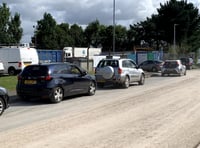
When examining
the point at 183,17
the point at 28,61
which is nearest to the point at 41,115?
the point at 28,61

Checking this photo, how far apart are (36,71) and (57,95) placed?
1.24 meters

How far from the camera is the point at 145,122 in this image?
36.3 feet

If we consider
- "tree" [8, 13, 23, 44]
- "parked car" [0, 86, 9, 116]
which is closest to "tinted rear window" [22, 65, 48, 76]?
"parked car" [0, 86, 9, 116]

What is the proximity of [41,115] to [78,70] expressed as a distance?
5612 mm

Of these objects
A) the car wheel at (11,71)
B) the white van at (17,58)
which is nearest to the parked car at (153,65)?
the white van at (17,58)

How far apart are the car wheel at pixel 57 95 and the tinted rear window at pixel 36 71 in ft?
2.47

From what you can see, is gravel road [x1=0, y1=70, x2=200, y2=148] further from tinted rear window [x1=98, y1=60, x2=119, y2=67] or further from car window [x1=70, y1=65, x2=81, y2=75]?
tinted rear window [x1=98, y1=60, x2=119, y2=67]

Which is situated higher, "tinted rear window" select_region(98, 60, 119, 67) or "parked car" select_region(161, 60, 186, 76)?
"tinted rear window" select_region(98, 60, 119, 67)

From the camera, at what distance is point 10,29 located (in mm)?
67250

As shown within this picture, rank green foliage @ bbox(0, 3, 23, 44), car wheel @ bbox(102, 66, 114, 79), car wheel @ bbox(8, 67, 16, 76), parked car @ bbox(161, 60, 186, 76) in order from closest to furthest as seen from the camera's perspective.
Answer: car wheel @ bbox(102, 66, 114, 79) < car wheel @ bbox(8, 67, 16, 76) < parked car @ bbox(161, 60, 186, 76) < green foliage @ bbox(0, 3, 23, 44)

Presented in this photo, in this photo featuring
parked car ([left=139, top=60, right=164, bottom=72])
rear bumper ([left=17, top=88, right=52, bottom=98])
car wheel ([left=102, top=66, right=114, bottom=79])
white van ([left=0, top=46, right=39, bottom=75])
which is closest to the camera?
rear bumper ([left=17, top=88, right=52, bottom=98])

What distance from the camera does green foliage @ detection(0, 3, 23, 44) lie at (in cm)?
6307

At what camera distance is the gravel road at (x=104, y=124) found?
342 inches

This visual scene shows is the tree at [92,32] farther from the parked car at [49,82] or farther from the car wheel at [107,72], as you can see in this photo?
the parked car at [49,82]
